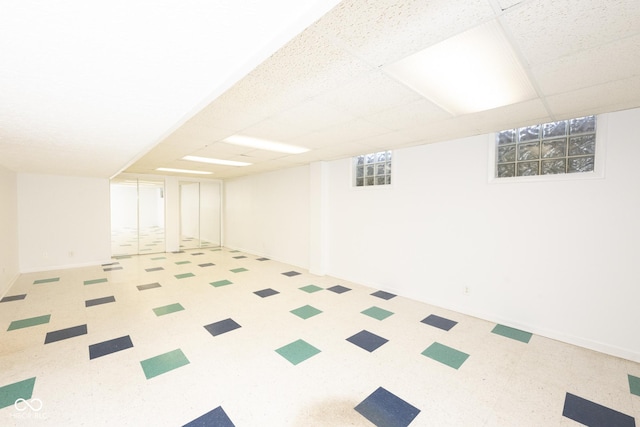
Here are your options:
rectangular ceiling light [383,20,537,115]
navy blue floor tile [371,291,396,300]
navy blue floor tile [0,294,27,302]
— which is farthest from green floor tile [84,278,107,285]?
rectangular ceiling light [383,20,537,115]

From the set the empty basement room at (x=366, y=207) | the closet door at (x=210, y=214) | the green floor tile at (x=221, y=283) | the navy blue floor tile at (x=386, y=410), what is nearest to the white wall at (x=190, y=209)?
the closet door at (x=210, y=214)

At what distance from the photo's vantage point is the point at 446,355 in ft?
8.24

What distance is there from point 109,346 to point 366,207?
3915mm

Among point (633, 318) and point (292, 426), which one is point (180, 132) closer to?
point (292, 426)

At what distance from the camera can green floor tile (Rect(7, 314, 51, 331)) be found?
295 centimetres

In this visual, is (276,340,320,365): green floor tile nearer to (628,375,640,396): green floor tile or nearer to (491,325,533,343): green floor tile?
(491,325,533,343): green floor tile

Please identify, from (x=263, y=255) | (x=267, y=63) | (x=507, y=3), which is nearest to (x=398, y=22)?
(x=507, y=3)

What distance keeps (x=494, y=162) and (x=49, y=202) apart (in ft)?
27.8

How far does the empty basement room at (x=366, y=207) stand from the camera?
4.00 feet

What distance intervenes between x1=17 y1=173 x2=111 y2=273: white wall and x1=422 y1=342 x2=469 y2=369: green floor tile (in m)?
7.46

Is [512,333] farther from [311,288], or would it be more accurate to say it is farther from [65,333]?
[65,333]

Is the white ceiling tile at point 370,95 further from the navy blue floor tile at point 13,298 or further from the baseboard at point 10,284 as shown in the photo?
the baseboard at point 10,284

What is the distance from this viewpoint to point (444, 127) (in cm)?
299

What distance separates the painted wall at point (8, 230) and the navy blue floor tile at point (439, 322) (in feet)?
20.5
